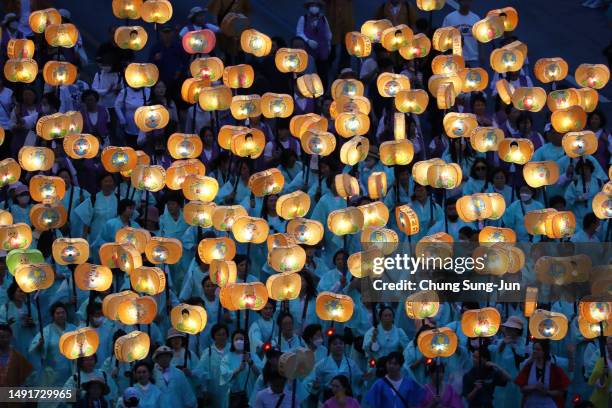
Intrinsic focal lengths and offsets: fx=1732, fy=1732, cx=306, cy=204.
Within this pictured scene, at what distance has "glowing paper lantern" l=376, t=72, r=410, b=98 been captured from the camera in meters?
19.3

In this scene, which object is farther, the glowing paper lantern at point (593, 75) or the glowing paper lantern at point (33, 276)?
the glowing paper lantern at point (593, 75)

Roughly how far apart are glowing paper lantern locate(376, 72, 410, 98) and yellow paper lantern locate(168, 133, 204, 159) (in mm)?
2230

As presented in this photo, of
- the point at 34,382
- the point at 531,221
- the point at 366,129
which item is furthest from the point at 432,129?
the point at 34,382

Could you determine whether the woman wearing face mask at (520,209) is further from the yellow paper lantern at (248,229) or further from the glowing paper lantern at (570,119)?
the yellow paper lantern at (248,229)

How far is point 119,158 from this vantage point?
60.2ft

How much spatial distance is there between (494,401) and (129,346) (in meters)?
3.58

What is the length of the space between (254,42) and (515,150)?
3457 millimetres

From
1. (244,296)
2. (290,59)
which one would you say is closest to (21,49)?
(290,59)

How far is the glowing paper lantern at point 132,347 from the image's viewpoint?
16219mm

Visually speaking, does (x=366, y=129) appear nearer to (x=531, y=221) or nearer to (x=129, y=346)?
(x=531, y=221)

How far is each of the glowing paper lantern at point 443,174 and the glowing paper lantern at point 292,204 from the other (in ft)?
4.26

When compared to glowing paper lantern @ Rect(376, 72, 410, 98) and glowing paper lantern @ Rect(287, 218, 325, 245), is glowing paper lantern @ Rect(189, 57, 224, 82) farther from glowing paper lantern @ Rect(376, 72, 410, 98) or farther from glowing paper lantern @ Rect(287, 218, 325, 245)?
glowing paper lantern @ Rect(287, 218, 325, 245)

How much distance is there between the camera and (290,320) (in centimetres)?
1686

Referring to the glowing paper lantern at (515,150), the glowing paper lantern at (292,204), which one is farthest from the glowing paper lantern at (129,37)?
the glowing paper lantern at (515,150)
